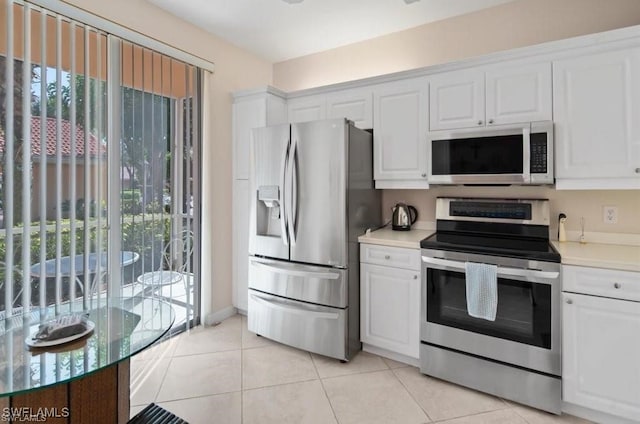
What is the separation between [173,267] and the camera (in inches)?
109

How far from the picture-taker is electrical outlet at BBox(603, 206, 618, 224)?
7.24ft

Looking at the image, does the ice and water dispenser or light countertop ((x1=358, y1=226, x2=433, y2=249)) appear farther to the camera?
the ice and water dispenser

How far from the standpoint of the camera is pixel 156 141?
258 centimetres

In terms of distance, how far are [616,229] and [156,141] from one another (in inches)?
133

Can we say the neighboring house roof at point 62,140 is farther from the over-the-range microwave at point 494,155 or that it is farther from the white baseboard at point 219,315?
the over-the-range microwave at point 494,155

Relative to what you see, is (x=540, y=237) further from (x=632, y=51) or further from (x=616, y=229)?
(x=632, y=51)

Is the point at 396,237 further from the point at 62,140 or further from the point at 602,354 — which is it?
the point at 62,140

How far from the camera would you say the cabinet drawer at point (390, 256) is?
228 centimetres

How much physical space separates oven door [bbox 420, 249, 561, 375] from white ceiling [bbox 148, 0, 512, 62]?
1995 mm

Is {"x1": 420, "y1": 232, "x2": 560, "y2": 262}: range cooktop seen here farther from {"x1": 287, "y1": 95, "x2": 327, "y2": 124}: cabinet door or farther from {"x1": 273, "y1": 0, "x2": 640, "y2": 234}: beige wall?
{"x1": 287, "y1": 95, "x2": 327, "y2": 124}: cabinet door

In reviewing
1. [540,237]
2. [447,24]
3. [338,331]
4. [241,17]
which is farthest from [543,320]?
[241,17]

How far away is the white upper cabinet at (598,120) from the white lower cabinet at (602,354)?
0.68 m

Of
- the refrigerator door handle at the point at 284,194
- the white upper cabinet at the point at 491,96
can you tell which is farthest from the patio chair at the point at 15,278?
the white upper cabinet at the point at 491,96

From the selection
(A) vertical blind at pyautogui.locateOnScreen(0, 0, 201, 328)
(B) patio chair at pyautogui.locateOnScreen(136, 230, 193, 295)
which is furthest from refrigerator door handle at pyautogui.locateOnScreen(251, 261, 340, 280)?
(A) vertical blind at pyautogui.locateOnScreen(0, 0, 201, 328)
